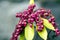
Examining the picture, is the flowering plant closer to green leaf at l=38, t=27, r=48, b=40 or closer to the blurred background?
green leaf at l=38, t=27, r=48, b=40

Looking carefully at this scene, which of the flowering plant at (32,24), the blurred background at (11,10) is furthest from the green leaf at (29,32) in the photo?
the blurred background at (11,10)

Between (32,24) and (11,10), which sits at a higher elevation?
(32,24)

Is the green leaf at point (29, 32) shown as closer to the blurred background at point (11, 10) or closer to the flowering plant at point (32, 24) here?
the flowering plant at point (32, 24)

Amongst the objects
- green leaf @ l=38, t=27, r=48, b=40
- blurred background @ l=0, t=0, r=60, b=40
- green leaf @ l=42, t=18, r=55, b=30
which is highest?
green leaf @ l=42, t=18, r=55, b=30

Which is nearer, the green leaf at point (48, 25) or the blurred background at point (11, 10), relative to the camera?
the green leaf at point (48, 25)

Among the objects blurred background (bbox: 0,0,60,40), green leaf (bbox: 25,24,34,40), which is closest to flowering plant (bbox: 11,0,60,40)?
green leaf (bbox: 25,24,34,40)

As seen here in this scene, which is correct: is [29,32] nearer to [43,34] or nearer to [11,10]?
[43,34]

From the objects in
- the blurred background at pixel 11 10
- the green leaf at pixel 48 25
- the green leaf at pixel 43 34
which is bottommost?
the blurred background at pixel 11 10

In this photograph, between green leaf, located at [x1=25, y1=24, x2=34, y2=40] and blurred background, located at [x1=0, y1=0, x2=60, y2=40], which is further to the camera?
blurred background, located at [x1=0, y1=0, x2=60, y2=40]

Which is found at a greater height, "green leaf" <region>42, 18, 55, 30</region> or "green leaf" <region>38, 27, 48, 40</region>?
"green leaf" <region>42, 18, 55, 30</region>

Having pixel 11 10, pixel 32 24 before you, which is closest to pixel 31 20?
pixel 32 24

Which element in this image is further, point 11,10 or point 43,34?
point 11,10

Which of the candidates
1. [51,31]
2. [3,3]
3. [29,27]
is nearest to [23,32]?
[29,27]
